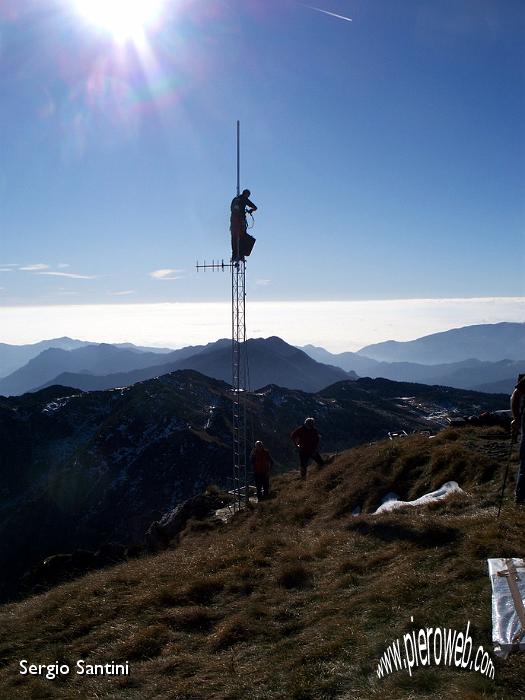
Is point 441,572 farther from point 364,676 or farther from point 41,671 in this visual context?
point 41,671

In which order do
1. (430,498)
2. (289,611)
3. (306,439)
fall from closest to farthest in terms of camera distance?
(289,611), (430,498), (306,439)

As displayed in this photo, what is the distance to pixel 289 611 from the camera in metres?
8.84

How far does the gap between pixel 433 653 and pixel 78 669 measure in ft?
17.7

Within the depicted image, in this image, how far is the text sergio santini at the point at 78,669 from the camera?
313 inches

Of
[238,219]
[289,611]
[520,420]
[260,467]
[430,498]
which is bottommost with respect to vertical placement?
[260,467]

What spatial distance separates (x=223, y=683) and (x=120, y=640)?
2.70 metres

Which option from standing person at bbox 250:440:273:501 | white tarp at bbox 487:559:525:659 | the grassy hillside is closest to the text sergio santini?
the grassy hillside

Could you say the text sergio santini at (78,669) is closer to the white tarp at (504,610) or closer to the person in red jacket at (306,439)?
the white tarp at (504,610)

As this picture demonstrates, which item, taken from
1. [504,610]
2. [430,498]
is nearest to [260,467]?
[430,498]

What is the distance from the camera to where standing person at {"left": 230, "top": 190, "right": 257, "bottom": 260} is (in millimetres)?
19922

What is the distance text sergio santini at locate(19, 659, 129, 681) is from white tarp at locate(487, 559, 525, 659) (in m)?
5.16

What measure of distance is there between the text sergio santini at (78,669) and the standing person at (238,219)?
14.5 m

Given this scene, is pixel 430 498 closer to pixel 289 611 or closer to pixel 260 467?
pixel 289 611

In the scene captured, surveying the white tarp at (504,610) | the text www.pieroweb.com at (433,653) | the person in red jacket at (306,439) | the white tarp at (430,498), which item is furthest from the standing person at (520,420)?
the person in red jacket at (306,439)
